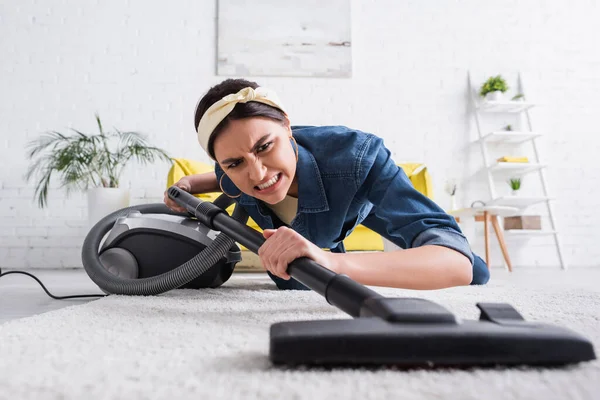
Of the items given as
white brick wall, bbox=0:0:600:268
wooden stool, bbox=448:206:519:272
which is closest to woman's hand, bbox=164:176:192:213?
white brick wall, bbox=0:0:600:268

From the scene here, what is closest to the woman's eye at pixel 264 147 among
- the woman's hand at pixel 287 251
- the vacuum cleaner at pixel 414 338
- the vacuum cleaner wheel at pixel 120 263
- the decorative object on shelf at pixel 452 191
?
the woman's hand at pixel 287 251

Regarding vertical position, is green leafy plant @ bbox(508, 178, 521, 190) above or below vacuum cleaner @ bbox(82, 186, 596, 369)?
below

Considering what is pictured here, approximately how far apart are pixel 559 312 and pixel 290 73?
288cm

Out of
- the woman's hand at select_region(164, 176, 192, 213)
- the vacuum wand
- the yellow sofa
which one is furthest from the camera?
the yellow sofa

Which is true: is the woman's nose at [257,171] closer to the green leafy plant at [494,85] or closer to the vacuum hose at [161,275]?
the vacuum hose at [161,275]

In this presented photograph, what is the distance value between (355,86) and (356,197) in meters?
2.65

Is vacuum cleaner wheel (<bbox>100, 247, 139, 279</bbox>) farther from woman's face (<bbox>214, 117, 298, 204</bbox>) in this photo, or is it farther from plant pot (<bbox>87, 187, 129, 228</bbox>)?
A: plant pot (<bbox>87, 187, 129, 228</bbox>)

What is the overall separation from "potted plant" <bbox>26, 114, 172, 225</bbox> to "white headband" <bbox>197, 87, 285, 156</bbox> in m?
2.01

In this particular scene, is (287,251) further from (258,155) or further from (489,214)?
(489,214)

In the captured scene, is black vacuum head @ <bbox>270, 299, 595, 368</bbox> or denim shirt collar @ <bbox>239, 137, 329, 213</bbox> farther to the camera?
denim shirt collar @ <bbox>239, 137, 329, 213</bbox>

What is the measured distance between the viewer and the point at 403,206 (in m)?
0.95

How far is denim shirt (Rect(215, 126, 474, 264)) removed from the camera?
92 cm

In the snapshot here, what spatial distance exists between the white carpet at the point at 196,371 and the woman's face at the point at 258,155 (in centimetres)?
28

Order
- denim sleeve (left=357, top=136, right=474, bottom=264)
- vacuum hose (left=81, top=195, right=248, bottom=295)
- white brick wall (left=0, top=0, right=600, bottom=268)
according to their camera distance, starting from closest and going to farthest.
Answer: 1. denim sleeve (left=357, top=136, right=474, bottom=264)
2. vacuum hose (left=81, top=195, right=248, bottom=295)
3. white brick wall (left=0, top=0, right=600, bottom=268)
